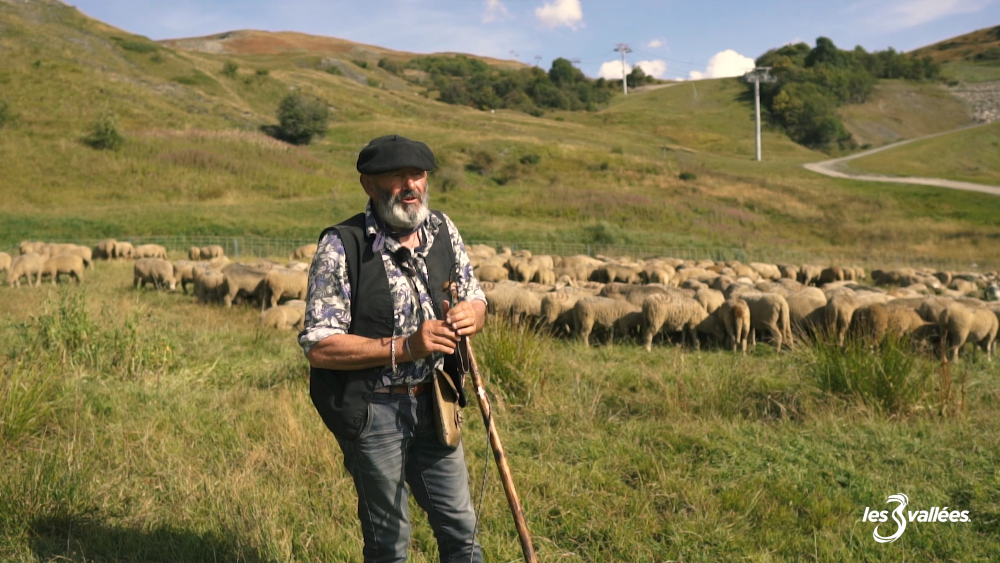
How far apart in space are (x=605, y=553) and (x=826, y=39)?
123818mm

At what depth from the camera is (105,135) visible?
43.8m

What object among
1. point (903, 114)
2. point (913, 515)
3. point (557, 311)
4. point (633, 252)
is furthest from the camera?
point (903, 114)

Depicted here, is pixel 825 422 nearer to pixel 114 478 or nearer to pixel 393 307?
pixel 393 307

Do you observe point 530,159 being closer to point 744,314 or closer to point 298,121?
point 298,121

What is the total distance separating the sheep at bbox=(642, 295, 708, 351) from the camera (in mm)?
12547

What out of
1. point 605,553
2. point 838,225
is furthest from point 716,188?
point 605,553

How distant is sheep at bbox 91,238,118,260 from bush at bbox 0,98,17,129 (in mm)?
24267

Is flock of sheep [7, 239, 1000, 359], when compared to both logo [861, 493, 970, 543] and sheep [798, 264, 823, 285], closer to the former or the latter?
logo [861, 493, 970, 543]

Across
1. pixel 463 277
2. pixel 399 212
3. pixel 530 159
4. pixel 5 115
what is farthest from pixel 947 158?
pixel 399 212

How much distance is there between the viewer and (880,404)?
7.21 meters

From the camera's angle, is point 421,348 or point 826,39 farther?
point 826,39

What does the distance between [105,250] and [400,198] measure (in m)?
27.7

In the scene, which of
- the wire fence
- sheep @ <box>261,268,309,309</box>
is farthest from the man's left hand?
the wire fence

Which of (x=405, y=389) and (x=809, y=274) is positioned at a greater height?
(x=405, y=389)
